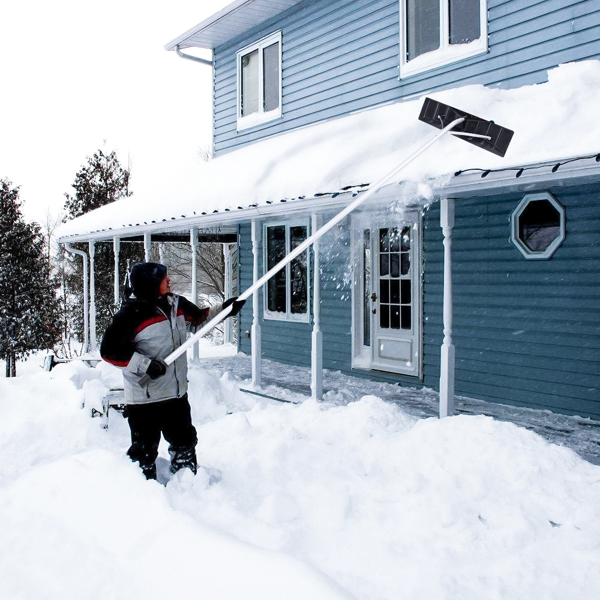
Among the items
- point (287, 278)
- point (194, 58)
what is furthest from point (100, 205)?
point (287, 278)

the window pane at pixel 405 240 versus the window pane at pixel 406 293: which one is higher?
the window pane at pixel 405 240

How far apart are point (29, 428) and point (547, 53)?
7005 mm

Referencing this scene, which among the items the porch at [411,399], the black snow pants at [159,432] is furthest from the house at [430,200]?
the black snow pants at [159,432]

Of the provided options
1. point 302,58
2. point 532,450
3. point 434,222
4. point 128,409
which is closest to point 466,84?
point 434,222

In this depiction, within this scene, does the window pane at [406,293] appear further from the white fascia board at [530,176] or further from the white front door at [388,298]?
the white fascia board at [530,176]

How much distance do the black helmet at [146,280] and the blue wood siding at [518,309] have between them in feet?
15.4

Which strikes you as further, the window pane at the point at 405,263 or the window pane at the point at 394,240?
the window pane at the point at 394,240

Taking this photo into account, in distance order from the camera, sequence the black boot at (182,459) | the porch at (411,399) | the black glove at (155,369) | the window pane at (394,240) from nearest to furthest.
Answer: the black glove at (155,369) → the black boot at (182,459) → the porch at (411,399) → the window pane at (394,240)

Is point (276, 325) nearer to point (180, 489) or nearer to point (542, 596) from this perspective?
point (180, 489)

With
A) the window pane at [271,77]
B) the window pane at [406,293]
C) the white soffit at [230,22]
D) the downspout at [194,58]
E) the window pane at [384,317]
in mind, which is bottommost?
the window pane at [384,317]

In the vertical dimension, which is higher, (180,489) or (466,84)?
(466,84)

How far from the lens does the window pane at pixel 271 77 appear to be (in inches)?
453

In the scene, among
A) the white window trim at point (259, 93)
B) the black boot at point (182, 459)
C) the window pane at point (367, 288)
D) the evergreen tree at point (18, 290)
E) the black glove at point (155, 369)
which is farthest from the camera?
the evergreen tree at point (18, 290)

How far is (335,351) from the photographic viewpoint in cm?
1002
